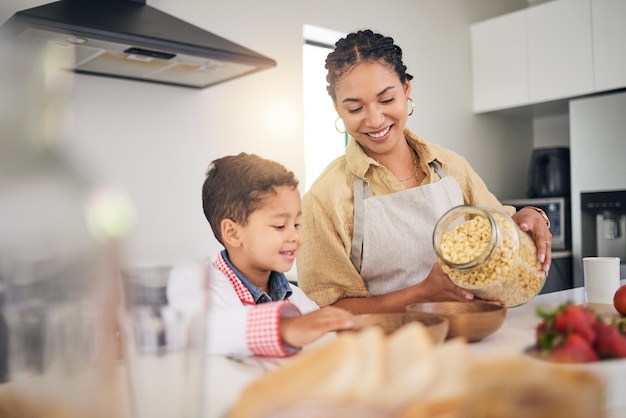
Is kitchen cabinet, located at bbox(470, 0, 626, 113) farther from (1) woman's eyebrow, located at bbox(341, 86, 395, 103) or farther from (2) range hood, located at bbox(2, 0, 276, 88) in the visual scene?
(1) woman's eyebrow, located at bbox(341, 86, 395, 103)

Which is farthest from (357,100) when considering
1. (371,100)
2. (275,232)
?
(275,232)

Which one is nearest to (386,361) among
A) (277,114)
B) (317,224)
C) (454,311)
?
(454,311)

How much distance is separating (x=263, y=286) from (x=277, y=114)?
5.84ft

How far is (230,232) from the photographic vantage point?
900 mm

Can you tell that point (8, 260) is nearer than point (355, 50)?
Yes

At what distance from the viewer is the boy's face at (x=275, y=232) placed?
87 centimetres

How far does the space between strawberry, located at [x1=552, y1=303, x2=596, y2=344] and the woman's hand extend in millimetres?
399

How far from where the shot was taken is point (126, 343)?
1.35ft

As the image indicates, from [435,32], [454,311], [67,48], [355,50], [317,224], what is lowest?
[454,311]

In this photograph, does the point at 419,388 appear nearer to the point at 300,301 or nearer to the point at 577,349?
the point at 577,349

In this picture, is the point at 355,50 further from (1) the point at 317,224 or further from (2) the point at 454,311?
(2) the point at 454,311

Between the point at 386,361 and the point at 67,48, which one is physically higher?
the point at 67,48

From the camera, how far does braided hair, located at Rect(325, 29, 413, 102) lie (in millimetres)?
1174

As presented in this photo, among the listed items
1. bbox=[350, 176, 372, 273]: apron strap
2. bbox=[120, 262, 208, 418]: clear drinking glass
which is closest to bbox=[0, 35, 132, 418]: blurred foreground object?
bbox=[120, 262, 208, 418]: clear drinking glass
